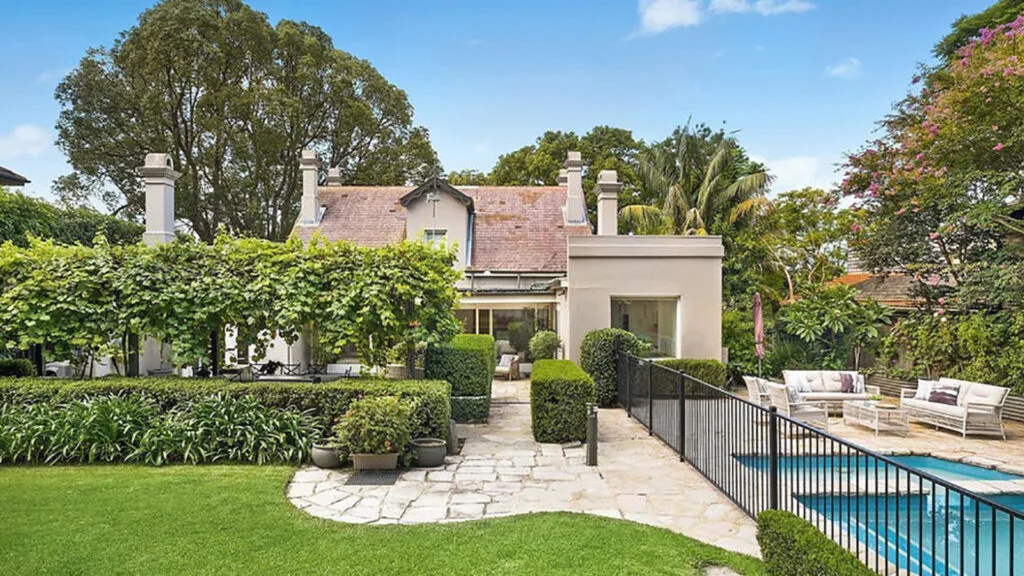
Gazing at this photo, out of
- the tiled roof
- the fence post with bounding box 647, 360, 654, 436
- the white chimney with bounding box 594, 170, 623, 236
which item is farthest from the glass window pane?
the tiled roof

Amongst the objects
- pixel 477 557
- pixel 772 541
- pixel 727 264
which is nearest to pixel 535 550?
pixel 477 557

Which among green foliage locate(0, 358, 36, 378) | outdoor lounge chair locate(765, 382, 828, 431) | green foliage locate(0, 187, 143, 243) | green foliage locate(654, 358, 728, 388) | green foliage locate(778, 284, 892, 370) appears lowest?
outdoor lounge chair locate(765, 382, 828, 431)

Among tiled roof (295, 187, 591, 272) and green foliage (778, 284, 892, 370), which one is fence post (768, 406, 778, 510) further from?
tiled roof (295, 187, 591, 272)

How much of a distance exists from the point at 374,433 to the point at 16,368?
36.2ft

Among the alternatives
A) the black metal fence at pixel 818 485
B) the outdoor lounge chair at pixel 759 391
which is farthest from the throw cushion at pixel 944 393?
the outdoor lounge chair at pixel 759 391

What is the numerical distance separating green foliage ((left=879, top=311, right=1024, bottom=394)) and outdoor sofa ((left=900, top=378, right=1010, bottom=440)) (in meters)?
1.73

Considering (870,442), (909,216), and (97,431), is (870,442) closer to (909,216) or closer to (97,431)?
(909,216)

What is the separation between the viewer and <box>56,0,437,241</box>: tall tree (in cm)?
3244

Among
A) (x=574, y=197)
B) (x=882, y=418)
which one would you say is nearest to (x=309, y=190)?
(x=574, y=197)

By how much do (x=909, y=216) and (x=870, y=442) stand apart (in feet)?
30.6

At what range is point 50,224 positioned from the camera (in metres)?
19.3

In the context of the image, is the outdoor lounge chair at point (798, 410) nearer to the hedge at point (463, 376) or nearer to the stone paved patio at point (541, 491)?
the stone paved patio at point (541, 491)

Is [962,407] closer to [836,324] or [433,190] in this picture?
[836,324]

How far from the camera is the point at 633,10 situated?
63.0 feet
